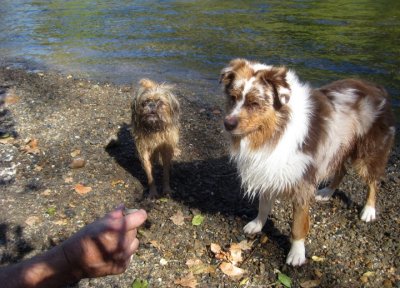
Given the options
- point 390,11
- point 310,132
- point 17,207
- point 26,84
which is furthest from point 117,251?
point 390,11

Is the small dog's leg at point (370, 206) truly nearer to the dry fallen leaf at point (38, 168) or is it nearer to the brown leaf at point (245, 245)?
the brown leaf at point (245, 245)

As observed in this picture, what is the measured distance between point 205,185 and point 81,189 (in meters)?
1.80

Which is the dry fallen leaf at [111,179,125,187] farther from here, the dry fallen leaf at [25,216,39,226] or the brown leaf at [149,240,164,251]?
the brown leaf at [149,240,164,251]

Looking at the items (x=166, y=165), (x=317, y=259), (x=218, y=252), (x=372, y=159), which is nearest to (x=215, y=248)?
(x=218, y=252)

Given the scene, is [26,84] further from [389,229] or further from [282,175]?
[389,229]

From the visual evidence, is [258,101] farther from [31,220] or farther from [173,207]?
[31,220]

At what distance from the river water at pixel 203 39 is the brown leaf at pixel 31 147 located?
3814mm

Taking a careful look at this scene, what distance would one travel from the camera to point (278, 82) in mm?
4078

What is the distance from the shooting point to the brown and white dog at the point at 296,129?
416 centimetres

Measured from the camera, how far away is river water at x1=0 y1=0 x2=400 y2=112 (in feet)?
36.8

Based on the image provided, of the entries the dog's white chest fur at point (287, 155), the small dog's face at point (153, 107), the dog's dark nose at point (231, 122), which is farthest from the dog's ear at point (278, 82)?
the small dog's face at point (153, 107)

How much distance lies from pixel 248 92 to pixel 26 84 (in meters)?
8.19

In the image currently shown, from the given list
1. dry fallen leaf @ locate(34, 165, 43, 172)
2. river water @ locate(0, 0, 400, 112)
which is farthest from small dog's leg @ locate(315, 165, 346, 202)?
dry fallen leaf @ locate(34, 165, 43, 172)

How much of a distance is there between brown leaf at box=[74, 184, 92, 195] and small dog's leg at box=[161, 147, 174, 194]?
1.08 meters
